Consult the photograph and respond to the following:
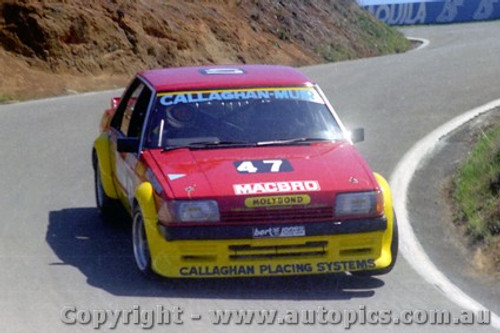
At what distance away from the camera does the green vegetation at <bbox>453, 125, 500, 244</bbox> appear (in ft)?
32.2

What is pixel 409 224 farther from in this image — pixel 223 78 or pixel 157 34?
pixel 157 34

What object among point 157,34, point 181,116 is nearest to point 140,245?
point 181,116

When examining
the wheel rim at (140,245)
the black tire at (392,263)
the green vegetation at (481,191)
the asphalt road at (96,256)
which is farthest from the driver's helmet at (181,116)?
the green vegetation at (481,191)

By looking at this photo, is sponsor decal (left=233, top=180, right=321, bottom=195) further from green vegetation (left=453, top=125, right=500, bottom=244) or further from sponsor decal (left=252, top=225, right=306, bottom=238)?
green vegetation (left=453, top=125, right=500, bottom=244)

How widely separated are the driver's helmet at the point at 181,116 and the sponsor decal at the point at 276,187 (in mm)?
1252

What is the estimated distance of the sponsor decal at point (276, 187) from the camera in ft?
25.5

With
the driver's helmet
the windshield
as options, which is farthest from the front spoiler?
the driver's helmet

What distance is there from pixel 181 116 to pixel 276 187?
146 cm

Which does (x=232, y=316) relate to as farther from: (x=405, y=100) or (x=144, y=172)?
(x=405, y=100)

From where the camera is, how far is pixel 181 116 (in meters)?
8.93

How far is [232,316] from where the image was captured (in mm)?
7270

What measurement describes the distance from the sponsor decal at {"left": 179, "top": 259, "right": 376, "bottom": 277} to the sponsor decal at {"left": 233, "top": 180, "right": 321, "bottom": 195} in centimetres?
54

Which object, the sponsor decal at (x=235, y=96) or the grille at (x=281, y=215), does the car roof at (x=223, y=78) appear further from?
the grille at (x=281, y=215)

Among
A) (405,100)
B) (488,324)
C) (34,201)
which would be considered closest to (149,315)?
(488,324)
